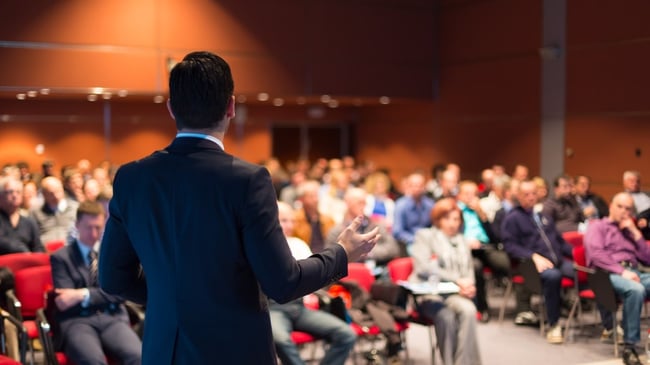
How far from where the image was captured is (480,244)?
9008mm

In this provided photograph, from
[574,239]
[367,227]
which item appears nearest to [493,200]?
[574,239]

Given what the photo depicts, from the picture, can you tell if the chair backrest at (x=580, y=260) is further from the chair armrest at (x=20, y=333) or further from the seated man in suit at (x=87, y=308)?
the chair armrest at (x=20, y=333)

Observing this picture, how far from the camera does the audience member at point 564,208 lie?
9.67 meters

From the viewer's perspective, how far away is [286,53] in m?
14.0

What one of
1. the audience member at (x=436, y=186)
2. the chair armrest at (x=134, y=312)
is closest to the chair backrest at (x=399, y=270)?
the chair armrest at (x=134, y=312)

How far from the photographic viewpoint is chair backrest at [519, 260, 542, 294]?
777 centimetres

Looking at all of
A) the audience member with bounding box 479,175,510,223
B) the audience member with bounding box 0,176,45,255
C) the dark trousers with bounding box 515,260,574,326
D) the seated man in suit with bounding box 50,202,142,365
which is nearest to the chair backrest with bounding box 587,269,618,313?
the dark trousers with bounding box 515,260,574,326

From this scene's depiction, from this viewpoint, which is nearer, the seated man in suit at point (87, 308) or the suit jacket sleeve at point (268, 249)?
the suit jacket sleeve at point (268, 249)

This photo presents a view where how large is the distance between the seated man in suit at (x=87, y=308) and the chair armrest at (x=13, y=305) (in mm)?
585

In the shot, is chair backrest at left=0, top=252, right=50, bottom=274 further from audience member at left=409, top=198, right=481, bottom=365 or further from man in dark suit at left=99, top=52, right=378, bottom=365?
man in dark suit at left=99, top=52, right=378, bottom=365

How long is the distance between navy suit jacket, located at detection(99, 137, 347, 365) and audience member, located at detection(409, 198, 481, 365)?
14.3 ft

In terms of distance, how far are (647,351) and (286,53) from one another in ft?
29.0

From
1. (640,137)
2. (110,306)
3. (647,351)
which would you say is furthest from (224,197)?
(640,137)

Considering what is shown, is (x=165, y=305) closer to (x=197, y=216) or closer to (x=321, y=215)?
(x=197, y=216)
